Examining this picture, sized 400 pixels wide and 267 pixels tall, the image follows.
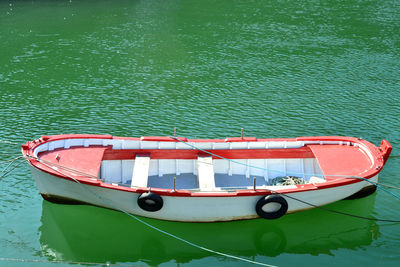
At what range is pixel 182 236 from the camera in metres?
14.3

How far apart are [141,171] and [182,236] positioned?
239 centimetres

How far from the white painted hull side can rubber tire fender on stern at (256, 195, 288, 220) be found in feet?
0.50

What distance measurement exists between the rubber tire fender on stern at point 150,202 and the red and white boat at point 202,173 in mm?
29

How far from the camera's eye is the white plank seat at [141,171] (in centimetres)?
1460

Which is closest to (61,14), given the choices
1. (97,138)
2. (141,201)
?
(97,138)

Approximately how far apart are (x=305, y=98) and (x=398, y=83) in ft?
17.6

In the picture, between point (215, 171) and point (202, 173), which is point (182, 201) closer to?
point (202, 173)

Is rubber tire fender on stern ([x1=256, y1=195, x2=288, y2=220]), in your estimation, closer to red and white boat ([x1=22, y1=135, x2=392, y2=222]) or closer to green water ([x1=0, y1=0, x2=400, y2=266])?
red and white boat ([x1=22, y1=135, x2=392, y2=222])

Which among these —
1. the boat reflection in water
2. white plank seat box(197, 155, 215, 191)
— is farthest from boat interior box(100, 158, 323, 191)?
the boat reflection in water

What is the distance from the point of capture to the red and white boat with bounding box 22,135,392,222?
13.8 metres

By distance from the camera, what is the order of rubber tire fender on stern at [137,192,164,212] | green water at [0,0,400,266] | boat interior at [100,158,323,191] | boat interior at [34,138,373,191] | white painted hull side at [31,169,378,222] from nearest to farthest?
rubber tire fender on stern at [137,192,164,212], white painted hull side at [31,169,378,222], green water at [0,0,400,266], boat interior at [34,138,373,191], boat interior at [100,158,323,191]

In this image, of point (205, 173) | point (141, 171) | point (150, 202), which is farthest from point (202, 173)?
point (150, 202)

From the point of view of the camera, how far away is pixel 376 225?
15.0 metres

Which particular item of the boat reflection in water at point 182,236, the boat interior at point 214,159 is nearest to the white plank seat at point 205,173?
the boat interior at point 214,159
